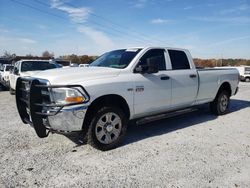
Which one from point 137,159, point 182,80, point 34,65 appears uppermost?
point 34,65

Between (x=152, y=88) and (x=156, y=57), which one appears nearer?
(x=152, y=88)

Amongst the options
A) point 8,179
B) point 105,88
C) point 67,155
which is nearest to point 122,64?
point 105,88

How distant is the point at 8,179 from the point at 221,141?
3.96 m

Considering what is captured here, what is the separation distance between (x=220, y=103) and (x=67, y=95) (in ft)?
16.9

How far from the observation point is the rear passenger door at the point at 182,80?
18.7ft

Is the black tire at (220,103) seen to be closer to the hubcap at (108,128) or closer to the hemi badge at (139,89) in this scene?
the hemi badge at (139,89)

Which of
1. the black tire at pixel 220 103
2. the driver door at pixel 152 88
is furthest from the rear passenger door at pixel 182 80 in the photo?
the black tire at pixel 220 103

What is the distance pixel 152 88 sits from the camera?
5.13 m

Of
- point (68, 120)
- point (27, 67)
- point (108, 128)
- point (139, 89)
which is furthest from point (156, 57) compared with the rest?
point (27, 67)

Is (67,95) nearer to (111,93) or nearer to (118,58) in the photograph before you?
(111,93)

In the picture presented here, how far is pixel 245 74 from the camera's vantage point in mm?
25078

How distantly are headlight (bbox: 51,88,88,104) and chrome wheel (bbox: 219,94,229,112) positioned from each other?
16.3 ft

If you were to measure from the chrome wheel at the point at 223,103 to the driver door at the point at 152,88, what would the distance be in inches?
104

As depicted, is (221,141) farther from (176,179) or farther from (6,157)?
(6,157)
